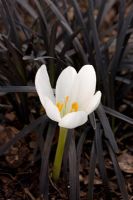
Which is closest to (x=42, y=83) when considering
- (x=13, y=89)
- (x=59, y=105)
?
(x=59, y=105)

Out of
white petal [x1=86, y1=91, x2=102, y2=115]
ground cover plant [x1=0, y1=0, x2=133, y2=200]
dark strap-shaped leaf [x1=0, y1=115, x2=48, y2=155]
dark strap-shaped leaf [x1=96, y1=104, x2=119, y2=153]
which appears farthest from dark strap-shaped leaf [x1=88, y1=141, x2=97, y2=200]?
white petal [x1=86, y1=91, x2=102, y2=115]

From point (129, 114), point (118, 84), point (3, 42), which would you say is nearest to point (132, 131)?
point (129, 114)

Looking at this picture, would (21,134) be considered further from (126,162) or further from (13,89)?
(126,162)

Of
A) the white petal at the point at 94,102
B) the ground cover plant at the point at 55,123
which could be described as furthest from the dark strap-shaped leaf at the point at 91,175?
the white petal at the point at 94,102

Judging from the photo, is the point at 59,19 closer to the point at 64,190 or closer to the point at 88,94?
the point at 88,94

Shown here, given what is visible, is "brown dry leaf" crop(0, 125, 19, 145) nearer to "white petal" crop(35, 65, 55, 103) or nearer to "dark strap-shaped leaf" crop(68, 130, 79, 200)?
"dark strap-shaped leaf" crop(68, 130, 79, 200)

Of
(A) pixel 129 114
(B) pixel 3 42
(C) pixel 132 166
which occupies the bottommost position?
(C) pixel 132 166

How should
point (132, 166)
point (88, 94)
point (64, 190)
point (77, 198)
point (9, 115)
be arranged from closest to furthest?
point (88, 94)
point (77, 198)
point (64, 190)
point (132, 166)
point (9, 115)
